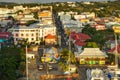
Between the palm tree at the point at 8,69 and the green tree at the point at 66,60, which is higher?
the palm tree at the point at 8,69

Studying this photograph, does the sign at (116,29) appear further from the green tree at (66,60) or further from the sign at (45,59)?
the sign at (45,59)

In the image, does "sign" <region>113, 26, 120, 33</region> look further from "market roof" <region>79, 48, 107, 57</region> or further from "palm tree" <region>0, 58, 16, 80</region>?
"palm tree" <region>0, 58, 16, 80</region>

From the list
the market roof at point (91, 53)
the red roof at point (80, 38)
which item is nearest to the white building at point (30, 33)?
the red roof at point (80, 38)

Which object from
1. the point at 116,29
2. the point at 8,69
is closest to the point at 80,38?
the point at 116,29

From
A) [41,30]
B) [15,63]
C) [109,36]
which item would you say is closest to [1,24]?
[41,30]

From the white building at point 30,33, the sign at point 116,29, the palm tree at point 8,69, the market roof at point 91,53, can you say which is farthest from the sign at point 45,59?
the sign at point 116,29

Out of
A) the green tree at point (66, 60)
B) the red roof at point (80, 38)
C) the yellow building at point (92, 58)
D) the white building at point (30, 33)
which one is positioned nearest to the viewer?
the green tree at point (66, 60)

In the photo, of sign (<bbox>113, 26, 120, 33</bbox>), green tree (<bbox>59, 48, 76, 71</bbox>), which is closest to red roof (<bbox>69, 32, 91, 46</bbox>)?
green tree (<bbox>59, 48, 76, 71</bbox>)

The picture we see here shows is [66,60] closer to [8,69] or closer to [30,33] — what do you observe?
[8,69]

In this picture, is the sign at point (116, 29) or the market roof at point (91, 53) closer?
the market roof at point (91, 53)

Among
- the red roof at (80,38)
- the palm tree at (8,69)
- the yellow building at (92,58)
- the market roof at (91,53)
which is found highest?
the palm tree at (8,69)

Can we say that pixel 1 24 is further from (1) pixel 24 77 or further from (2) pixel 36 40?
(1) pixel 24 77

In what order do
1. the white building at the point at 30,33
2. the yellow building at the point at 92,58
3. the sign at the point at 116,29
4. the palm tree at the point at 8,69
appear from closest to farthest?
the palm tree at the point at 8,69, the yellow building at the point at 92,58, the white building at the point at 30,33, the sign at the point at 116,29
